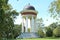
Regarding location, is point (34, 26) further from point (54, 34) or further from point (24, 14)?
point (54, 34)

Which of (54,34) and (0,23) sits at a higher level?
(0,23)

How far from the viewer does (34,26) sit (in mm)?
33844

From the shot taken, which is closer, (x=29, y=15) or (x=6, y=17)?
(x=6, y=17)

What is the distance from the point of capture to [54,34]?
28312 mm

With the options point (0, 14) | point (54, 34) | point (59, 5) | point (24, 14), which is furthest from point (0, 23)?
point (24, 14)

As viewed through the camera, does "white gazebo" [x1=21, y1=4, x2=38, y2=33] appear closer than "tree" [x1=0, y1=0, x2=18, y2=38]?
No

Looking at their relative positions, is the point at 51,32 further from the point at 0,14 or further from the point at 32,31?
the point at 0,14

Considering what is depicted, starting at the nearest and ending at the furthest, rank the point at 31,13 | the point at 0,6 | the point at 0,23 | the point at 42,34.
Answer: the point at 0,6 < the point at 0,23 < the point at 42,34 < the point at 31,13

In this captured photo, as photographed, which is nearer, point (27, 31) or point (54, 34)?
point (54, 34)

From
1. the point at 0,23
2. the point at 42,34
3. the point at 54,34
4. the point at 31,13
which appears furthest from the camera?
the point at 31,13

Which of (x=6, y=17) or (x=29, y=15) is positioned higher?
(x=29, y=15)

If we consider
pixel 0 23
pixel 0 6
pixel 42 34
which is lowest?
→ pixel 42 34

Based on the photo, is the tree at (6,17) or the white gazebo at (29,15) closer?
the tree at (6,17)

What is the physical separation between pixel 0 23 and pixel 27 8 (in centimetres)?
1618
